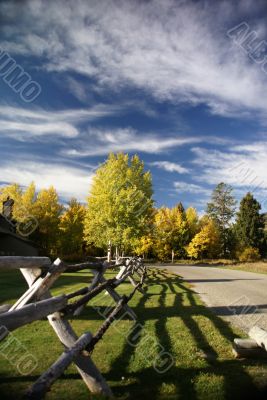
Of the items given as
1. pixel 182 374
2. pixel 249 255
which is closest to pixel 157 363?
pixel 182 374

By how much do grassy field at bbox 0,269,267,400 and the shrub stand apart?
4895cm

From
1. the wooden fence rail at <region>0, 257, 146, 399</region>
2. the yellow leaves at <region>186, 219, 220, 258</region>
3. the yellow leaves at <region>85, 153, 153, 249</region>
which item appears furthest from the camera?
the yellow leaves at <region>186, 219, 220, 258</region>

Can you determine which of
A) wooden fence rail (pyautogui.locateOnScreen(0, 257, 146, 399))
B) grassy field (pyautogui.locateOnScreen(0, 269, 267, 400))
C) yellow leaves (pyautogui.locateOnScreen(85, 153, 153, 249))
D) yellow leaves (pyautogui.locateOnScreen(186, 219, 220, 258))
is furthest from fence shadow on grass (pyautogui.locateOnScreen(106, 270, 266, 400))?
yellow leaves (pyautogui.locateOnScreen(186, 219, 220, 258))

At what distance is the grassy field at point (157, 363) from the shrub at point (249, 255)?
49.0 metres

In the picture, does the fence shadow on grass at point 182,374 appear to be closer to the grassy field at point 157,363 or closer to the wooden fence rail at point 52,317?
the grassy field at point 157,363

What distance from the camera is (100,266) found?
7320mm

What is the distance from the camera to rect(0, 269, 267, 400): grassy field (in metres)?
4.06

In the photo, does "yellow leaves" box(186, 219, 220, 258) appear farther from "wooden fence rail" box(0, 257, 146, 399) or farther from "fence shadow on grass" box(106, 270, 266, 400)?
"wooden fence rail" box(0, 257, 146, 399)

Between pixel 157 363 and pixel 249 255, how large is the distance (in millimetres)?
53031

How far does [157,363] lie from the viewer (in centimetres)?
505

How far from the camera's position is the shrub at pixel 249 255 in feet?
177

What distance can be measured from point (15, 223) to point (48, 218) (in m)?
4.26

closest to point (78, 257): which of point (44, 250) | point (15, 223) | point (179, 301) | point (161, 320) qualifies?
point (44, 250)

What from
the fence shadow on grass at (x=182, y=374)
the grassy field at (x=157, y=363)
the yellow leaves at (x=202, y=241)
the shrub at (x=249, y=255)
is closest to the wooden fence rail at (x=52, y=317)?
the grassy field at (x=157, y=363)
